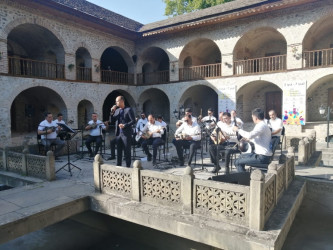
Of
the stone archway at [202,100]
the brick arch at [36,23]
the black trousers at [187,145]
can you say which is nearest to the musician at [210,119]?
the black trousers at [187,145]

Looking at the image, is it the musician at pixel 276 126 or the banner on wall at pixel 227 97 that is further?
the banner on wall at pixel 227 97

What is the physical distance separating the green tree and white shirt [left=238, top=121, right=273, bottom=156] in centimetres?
2285

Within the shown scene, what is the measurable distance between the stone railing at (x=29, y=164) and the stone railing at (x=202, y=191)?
1783 millimetres

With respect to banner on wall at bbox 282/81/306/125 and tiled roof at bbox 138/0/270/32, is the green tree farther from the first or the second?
banner on wall at bbox 282/81/306/125

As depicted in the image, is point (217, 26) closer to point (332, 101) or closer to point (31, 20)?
point (332, 101)

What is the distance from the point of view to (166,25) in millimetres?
17047

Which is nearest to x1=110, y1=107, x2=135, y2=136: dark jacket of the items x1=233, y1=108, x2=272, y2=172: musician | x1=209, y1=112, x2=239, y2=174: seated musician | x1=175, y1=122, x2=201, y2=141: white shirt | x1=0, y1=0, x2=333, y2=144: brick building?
x1=175, y1=122, x2=201, y2=141: white shirt

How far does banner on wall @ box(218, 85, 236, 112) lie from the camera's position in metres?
15.5

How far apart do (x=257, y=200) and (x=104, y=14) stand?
1743cm

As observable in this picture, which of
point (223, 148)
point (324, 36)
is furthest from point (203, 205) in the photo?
point (324, 36)

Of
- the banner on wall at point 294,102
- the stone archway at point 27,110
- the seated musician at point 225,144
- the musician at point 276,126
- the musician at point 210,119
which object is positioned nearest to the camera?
the seated musician at point 225,144

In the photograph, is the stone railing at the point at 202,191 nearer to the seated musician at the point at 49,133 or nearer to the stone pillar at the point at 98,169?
the stone pillar at the point at 98,169

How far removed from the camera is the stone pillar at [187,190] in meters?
4.04

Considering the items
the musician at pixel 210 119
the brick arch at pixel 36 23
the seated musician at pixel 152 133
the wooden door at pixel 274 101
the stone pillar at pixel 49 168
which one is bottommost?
the stone pillar at pixel 49 168
